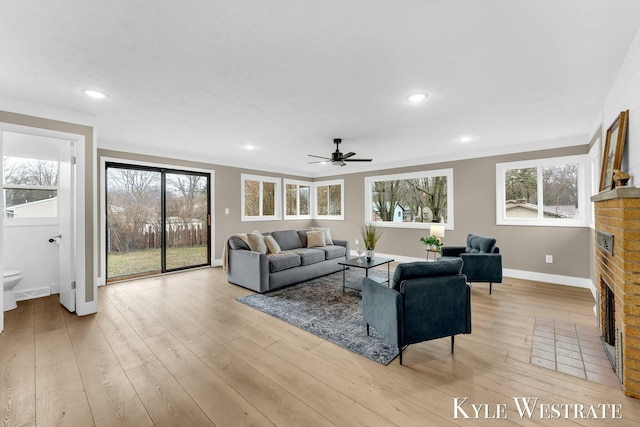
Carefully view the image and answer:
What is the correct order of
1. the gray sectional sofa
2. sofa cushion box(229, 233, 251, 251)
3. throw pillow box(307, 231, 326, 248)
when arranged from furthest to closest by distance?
throw pillow box(307, 231, 326, 248) → sofa cushion box(229, 233, 251, 251) → the gray sectional sofa

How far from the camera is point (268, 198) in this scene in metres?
7.57

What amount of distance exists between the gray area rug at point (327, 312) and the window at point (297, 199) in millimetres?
3559

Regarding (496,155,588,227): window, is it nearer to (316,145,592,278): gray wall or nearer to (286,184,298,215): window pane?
(316,145,592,278): gray wall

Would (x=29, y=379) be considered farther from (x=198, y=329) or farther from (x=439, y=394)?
(x=439, y=394)

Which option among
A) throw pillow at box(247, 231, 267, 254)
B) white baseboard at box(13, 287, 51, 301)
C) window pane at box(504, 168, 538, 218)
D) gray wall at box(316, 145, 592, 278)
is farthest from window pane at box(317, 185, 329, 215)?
white baseboard at box(13, 287, 51, 301)

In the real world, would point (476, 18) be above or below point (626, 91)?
above

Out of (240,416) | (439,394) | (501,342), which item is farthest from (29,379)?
(501,342)

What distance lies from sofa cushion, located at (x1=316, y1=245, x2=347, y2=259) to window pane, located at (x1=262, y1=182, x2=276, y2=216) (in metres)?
2.56

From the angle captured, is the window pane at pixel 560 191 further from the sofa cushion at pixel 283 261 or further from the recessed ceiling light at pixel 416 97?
the sofa cushion at pixel 283 261

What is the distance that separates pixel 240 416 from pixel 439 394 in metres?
1.35

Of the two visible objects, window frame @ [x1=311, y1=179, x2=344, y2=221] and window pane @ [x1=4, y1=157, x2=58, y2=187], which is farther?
window frame @ [x1=311, y1=179, x2=344, y2=221]

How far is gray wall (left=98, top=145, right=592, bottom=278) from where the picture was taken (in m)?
4.61

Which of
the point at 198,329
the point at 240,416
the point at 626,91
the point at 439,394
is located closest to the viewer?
the point at 240,416

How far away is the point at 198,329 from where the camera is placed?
9.66 ft
